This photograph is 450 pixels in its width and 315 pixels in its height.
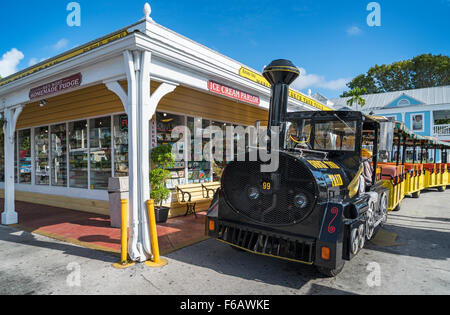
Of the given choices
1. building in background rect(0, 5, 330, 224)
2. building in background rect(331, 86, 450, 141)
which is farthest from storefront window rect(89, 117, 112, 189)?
building in background rect(331, 86, 450, 141)

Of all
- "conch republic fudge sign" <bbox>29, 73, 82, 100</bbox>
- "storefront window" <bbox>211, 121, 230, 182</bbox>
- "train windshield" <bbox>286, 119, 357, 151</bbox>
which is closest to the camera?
"train windshield" <bbox>286, 119, 357, 151</bbox>

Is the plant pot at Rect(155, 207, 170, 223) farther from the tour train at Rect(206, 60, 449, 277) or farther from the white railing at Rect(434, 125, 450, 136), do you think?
the white railing at Rect(434, 125, 450, 136)

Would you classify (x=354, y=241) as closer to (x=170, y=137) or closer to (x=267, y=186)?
(x=267, y=186)

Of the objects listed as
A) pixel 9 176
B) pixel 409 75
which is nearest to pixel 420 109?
pixel 409 75

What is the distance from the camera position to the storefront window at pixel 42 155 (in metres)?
9.17

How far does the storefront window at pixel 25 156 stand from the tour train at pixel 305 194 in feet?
28.7

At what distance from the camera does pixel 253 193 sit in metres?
3.80

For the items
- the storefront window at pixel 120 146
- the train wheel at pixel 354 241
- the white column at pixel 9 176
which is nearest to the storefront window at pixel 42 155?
the white column at pixel 9 176

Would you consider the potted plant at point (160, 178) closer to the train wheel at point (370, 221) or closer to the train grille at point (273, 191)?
the train grille at point (273, 191)

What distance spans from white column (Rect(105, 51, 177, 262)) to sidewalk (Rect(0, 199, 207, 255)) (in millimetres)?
562

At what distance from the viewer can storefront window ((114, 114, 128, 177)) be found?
23.6 feet

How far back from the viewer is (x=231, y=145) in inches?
377

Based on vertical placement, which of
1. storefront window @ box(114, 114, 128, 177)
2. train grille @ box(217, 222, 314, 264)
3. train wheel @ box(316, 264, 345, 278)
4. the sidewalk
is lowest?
the sidewalk
